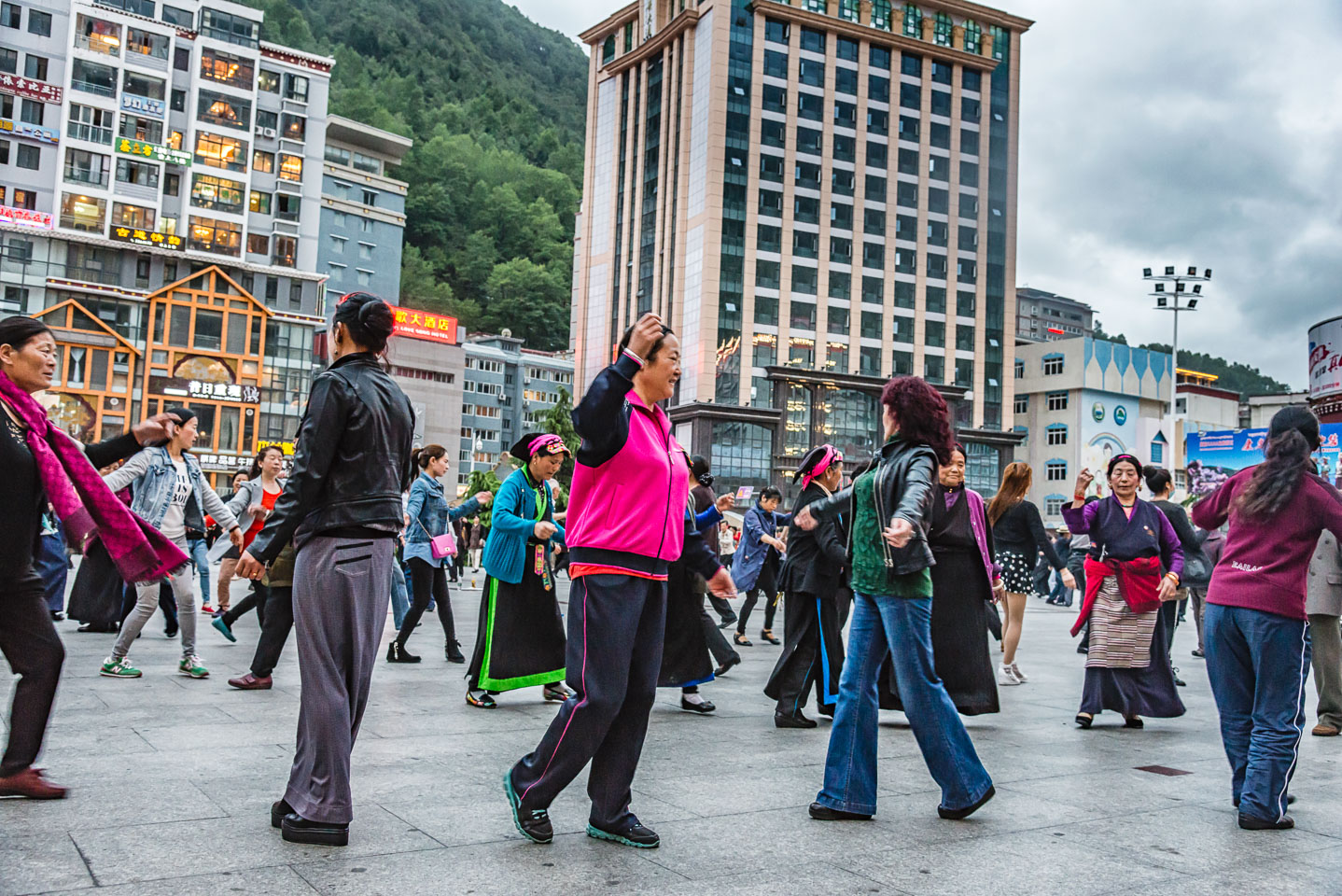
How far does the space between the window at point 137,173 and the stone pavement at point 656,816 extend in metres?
63.1

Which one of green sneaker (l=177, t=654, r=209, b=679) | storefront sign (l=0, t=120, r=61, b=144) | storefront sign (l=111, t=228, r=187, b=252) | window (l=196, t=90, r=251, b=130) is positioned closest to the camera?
green sneaker (l=177, t=654, r=209, b=679)

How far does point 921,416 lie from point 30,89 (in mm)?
68591

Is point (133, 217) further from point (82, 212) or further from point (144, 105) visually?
point (144, 105)

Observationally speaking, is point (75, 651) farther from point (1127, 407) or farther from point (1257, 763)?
point (1127, 407)

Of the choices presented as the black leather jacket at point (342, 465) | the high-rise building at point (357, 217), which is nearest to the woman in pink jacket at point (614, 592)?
the black leather jacket at point (342, 465)

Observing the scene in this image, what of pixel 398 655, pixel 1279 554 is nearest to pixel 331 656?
pixel 1279 554

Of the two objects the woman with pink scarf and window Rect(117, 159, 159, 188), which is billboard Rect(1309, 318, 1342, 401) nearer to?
the woman with pink scarf

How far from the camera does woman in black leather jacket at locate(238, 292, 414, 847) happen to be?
13.0 ft

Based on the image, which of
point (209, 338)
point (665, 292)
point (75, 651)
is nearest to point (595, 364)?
point (665, 292)

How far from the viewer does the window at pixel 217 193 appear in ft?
211

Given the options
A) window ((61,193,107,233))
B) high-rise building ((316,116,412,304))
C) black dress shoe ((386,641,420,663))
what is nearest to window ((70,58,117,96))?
window ((61,193,107,233))

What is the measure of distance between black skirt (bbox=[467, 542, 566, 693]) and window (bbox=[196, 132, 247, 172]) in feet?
215

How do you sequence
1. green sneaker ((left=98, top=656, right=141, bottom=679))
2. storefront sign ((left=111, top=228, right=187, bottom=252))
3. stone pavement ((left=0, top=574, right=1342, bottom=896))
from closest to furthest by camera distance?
1. stone pavement ((left=0, top=574, right=1342, bottom=896))
2. green sneaker ((left=98, top=656, right=141, bottom=679))
3. storefront sign ((left=111, top=228, right=187, bottom=252))

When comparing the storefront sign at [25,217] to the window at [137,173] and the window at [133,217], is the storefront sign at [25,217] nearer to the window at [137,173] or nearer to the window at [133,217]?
the window at [133,217]
